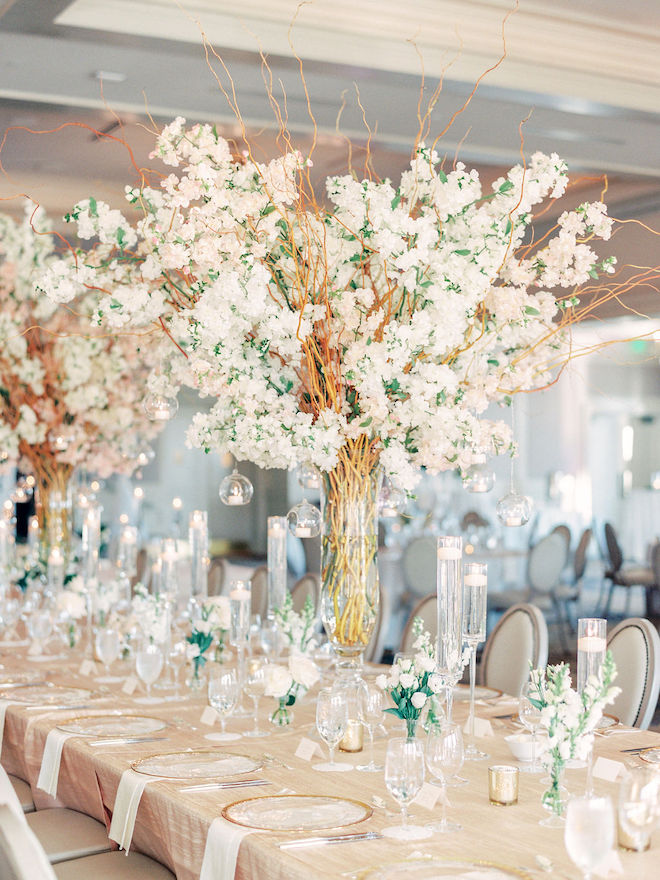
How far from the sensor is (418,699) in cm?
255

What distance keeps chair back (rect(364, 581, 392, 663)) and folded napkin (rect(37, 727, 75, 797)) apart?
159 cm

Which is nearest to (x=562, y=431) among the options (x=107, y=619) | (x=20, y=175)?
(x=20, y=175)

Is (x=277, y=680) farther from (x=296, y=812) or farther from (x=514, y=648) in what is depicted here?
(x=514, y=648)

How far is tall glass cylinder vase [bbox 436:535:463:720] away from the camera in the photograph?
8.85 ft

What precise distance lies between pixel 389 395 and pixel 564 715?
100cm

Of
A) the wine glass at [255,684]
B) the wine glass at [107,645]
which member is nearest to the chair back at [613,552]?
the wine glass at [107,645]

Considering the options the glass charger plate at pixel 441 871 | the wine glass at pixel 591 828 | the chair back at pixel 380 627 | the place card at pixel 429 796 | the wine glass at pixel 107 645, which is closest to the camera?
the wine glass at pixel 591 828

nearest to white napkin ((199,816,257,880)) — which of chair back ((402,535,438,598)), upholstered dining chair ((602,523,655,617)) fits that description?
chair back ((402,535,438,598))

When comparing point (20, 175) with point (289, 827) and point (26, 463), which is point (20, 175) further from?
point (289, 827)

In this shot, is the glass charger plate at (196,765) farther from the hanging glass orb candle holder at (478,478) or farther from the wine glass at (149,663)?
the hanging glass orb candle holder at (478,478)

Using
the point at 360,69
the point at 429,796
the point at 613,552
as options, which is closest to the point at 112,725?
the point at 429,796

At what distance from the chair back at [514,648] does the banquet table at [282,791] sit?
44 cm

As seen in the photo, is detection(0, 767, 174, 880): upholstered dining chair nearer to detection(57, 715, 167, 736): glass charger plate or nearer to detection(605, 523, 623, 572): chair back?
detection(57, 715, 167, 736): glass charger plate

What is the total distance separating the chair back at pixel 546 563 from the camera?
9117 mm
